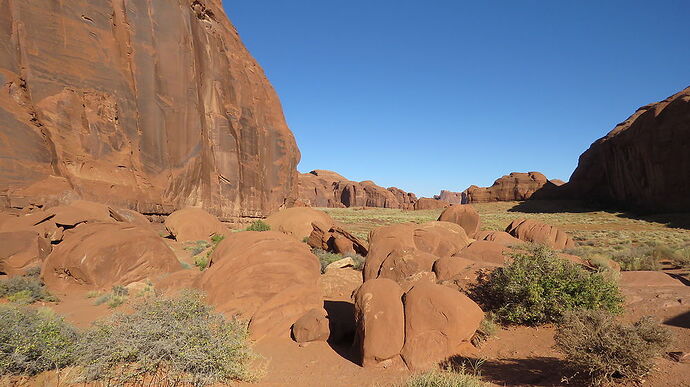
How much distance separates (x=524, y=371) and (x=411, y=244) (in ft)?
19.8

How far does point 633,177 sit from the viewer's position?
144 feet

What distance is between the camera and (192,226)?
21453 millimetres

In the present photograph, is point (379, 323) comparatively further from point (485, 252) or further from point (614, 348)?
point (485, 252)

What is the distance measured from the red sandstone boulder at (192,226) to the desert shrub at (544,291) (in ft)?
61.1

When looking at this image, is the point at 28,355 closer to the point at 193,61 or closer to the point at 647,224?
the point at 193,61

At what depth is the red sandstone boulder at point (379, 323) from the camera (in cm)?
539

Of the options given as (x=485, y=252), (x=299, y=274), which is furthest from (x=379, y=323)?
(x=485, y=252)

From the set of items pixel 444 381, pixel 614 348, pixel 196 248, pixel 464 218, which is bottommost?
pixel 196 248

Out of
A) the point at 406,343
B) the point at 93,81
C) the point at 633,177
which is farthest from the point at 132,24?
the point at 633,177

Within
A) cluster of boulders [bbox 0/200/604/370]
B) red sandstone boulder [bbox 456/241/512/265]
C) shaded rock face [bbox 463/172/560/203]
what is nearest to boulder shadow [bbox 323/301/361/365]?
cluster of boulders [bbox 0/200/604/370]

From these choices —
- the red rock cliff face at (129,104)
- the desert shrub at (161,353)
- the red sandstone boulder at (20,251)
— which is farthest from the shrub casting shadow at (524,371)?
the red rock cliff face at (129,104)

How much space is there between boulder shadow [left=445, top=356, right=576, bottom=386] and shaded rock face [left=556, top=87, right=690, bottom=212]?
44.7 meters

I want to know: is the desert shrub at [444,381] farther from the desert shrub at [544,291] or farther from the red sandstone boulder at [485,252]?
the red sandstone boulder at [485,252]

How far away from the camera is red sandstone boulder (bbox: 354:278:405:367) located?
5395 mm
